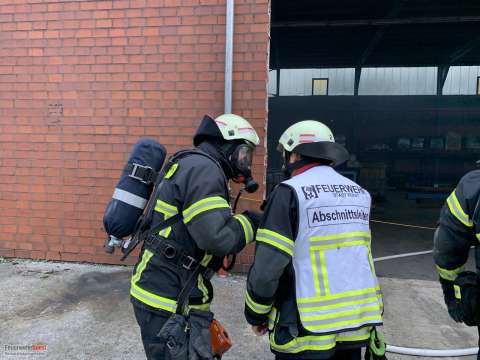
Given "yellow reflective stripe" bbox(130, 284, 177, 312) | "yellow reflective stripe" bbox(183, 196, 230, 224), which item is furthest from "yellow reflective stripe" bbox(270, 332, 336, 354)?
"yellow reflective stripe" bbox(183, 196, 230, 224)

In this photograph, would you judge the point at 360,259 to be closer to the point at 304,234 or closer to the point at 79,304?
the point at 304,234

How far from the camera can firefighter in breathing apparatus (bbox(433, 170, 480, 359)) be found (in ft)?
6.06

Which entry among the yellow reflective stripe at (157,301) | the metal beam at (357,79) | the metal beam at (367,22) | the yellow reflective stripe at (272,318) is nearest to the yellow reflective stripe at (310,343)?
the yellow reflective stripe at (272,318)

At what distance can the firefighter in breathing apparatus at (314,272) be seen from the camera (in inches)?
65.7

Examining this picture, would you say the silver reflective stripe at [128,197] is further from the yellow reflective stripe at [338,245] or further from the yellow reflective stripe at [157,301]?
the yellow reflective stripe at [338,245]

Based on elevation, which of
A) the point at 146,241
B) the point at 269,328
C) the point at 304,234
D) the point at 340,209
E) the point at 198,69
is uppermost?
the point at 198,69

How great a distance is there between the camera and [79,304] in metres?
3.72

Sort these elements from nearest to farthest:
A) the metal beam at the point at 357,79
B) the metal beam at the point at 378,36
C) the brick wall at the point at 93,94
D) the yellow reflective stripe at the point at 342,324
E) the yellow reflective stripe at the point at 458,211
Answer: the yellow reflective stripe at the point at 342,324
the yellow reflective stripe at the point at 458,211
the brick wall at the point at 93,94
the metal beam at the point at 378,36
the metal beam at the point at 357,79

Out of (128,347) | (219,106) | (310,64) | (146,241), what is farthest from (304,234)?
(310,64)

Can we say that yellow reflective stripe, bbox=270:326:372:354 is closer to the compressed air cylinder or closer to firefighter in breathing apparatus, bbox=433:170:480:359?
firefighter in breathing apparatus, bbox=433:170:480:359

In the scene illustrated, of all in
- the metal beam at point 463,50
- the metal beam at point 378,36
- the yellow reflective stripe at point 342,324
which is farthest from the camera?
the metal beam at point 463,50

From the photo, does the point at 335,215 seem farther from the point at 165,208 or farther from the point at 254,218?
the point at 165,208

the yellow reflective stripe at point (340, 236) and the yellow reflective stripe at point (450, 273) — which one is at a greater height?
the yellow reflective stripe at point (340, 236)

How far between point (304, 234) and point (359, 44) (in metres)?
12.9
